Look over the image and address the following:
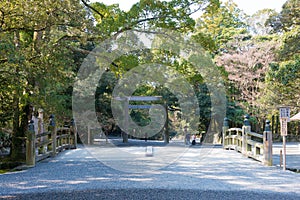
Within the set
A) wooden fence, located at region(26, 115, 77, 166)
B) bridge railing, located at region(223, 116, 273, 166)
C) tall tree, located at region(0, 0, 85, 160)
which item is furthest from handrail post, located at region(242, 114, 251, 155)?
wooden fence, located at region(26, 115, 77, 166)

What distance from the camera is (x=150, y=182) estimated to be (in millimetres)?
4672

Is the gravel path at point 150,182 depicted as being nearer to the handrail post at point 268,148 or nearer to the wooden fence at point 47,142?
the handrail post at point 268,148

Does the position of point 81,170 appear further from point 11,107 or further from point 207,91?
point 207,91

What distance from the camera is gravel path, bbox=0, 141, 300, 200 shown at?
3969 millimetres

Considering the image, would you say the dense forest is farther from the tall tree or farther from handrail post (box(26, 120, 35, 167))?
handrail post (box(26, 120, 35, 167))

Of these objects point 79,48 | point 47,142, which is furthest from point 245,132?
point 79,48

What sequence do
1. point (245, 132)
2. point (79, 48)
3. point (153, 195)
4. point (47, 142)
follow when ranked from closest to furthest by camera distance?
point (153, 195), point (47, 142), point (245, 132), point (79, 48)

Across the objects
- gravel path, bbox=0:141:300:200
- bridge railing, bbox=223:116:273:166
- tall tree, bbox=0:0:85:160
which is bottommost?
gravel path, bbox=0:141:300:200

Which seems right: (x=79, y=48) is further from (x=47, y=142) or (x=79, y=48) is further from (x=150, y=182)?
(x=150, y=182)

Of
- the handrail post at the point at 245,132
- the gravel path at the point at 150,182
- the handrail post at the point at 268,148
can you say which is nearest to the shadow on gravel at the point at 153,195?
the gravel path at the point at 150,182

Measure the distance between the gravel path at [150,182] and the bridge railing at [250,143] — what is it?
311 mm

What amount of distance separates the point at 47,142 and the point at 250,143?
15.3ft

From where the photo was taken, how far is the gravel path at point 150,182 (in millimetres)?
3969

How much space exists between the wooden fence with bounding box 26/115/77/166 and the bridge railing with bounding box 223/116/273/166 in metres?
4.56
